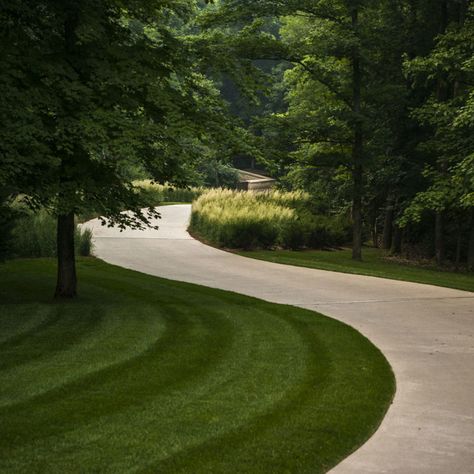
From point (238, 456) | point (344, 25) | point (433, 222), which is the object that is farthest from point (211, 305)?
point (433, 222)

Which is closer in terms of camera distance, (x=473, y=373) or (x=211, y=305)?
(x=473, y=373)

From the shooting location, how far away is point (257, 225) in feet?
73.9

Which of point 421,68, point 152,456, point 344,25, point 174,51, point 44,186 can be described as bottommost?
point 152,456

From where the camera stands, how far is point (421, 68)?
1870cm

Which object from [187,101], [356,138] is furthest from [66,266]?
[356,138]

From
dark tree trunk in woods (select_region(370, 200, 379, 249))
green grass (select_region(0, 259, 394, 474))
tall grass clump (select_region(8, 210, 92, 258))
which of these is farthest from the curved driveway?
dark tree trunk in woods (select_region(370, 200, 379, 249))

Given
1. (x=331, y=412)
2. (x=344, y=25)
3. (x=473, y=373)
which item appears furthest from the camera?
(x=344, y=25)

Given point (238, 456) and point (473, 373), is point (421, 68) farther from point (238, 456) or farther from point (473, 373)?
point (238, 456)

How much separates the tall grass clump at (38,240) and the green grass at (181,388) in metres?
6.60

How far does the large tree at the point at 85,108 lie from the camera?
931 centimetres

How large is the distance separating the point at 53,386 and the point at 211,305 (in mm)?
5215

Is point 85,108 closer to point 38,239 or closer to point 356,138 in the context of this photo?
point 38,239

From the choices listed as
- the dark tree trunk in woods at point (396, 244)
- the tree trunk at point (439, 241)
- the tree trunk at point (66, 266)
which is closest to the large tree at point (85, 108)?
the tree trunk at point (66, 266)

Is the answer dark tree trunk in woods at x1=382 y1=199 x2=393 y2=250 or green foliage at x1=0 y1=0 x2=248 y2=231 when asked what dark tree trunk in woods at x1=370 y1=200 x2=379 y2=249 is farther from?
green foliage at x1=0 y1=0 x2=248 y2=231
